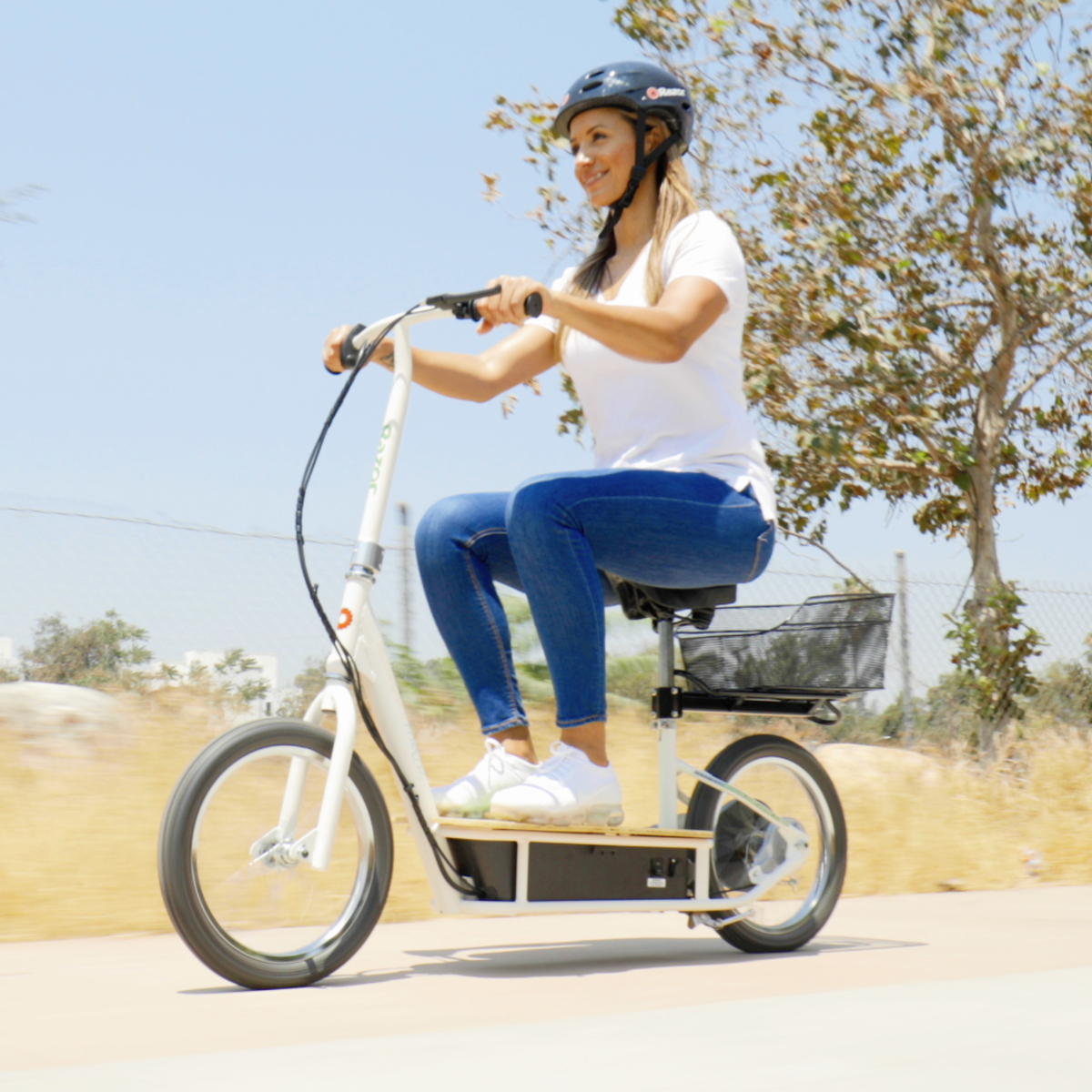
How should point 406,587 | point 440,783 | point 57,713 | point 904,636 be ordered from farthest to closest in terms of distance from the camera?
1. point 904,636
2. point 406,587
3. point 440,783
4. point 57,713

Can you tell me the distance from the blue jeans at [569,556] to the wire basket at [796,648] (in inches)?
15.3

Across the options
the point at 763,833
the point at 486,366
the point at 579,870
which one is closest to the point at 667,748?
the point at 763,833

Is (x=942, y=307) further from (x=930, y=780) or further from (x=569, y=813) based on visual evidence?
(x=569, y=813)

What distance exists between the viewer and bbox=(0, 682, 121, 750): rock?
18.4 feet

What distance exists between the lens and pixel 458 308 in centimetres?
305

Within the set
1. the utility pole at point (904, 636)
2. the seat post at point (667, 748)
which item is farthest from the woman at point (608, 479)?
the utility pole at point (904, 636)

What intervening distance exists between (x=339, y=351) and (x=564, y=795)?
1.10 m

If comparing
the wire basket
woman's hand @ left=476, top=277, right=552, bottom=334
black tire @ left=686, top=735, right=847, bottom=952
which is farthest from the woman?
black tire @ left=686, top=735, right=847, bottom=952

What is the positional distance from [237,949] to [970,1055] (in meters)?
1.33

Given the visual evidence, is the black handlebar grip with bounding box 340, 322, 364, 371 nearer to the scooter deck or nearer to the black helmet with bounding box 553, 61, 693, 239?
the black helmet with bounding box 553, 61, 693, 239

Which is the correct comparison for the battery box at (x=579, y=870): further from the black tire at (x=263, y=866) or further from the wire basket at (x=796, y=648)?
the wire basket at (x=796, y=648)

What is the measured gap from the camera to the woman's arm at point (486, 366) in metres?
3.50

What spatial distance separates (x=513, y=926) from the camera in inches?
162

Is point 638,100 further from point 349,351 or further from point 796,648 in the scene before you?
point 796,648
